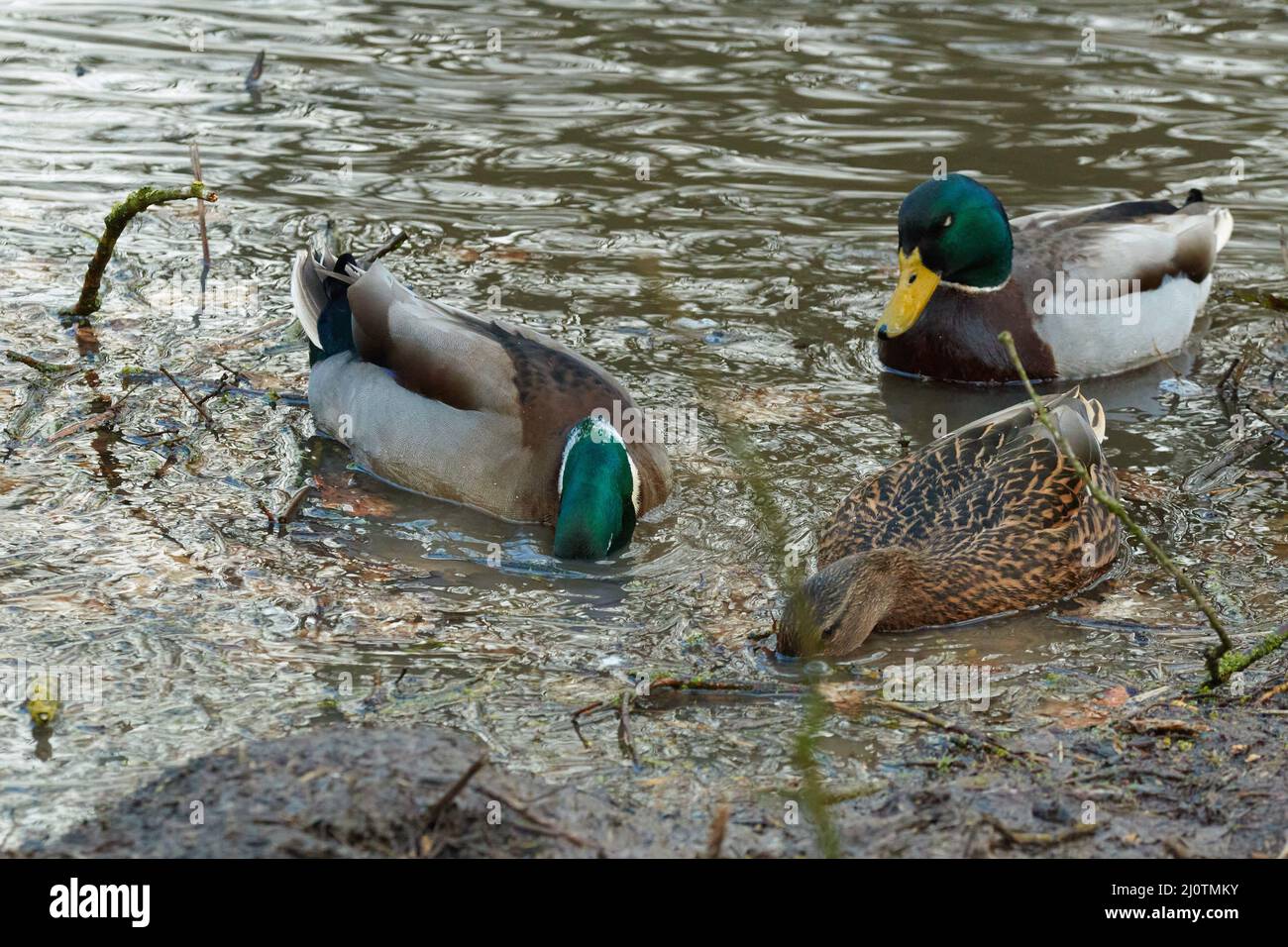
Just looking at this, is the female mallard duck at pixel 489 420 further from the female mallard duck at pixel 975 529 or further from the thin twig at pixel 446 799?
the thin twig at pixel 446 799

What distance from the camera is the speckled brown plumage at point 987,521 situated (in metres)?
5.79

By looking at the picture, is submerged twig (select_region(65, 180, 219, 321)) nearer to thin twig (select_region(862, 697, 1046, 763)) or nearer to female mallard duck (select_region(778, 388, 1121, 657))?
female mallard duck (select_region(778, 388, 1121, 657))

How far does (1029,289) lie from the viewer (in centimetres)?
831

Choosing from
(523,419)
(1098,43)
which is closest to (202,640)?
(523,419)

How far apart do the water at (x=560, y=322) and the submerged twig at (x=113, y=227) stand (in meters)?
0.16

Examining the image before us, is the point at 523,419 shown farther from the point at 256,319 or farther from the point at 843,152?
the point at 843,152

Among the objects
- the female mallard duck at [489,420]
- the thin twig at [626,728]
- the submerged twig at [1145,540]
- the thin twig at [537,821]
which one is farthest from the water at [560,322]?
the thin twig at [537,821]

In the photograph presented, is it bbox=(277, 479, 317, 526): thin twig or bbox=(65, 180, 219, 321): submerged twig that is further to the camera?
bbox=(65, 180, 219, 321): submerged twig

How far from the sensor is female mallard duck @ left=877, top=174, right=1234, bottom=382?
319 inches

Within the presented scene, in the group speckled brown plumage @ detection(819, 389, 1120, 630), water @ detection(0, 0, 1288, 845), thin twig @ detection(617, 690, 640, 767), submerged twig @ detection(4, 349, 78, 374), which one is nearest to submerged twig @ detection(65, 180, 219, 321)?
water @ detection(0, 0, 1288, 845)

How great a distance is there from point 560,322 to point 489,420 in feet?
5.84

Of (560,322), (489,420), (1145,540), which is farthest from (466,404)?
(1145,540)

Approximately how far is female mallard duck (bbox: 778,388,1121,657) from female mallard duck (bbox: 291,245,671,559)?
2.66 feet
